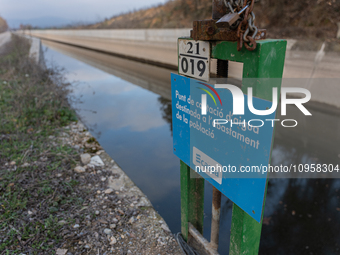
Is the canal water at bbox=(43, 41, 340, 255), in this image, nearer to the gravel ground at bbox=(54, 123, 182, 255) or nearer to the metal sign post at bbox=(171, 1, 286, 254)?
the gravel ground at bbox=(54, 123, 182, 255)

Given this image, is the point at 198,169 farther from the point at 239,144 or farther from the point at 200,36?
the point at 200,36

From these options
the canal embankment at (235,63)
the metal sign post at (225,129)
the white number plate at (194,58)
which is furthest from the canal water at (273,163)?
the white number plate at (194,58)

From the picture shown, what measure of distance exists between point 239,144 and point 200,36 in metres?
0.81

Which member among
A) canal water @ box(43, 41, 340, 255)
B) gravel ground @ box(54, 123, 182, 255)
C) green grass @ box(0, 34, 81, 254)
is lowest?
canal water @ box(43, 41, 340, 255)

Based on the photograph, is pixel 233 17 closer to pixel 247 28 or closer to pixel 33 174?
pixel 247 28

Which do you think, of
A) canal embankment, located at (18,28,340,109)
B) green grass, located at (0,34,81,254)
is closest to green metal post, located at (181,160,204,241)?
green grass, located at (0,34,81,254)

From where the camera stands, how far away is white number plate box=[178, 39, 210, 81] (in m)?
1.77

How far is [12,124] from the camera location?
17.6 ft

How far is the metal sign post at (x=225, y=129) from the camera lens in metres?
1.43

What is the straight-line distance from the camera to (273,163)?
17.0ft

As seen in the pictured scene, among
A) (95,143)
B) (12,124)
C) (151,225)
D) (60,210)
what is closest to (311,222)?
(151,225)

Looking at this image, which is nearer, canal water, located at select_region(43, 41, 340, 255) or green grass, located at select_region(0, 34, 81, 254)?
green grass, located at select_region(0, 34, 81, 254)

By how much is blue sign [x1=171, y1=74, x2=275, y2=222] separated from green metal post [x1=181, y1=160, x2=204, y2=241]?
217 mm

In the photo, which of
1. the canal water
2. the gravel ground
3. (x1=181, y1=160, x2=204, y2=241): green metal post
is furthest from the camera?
the canal water
